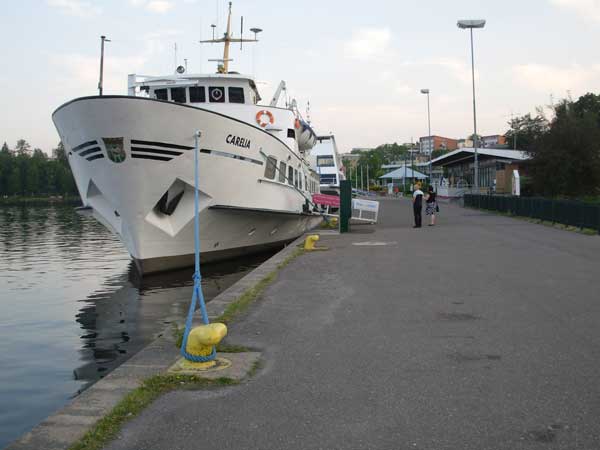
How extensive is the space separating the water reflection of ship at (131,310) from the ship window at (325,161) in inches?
998

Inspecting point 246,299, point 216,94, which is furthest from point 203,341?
point 216,94

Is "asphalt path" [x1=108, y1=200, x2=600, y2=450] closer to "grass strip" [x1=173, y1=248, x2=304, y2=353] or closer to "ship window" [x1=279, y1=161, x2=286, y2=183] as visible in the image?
"grass strip" [x1=173, y1=248, x2=304, y2=353]

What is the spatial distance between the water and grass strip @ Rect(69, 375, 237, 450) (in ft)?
4.58

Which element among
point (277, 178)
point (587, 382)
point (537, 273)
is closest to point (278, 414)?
point (587, 382)

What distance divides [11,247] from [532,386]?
23.0 metres

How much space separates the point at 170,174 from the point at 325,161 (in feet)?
96.9

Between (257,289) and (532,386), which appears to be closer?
(532,386)

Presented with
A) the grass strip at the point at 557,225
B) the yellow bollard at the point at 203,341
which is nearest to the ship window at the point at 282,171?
the grass strip at the point at 557,225

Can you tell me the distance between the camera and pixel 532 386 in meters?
4.77

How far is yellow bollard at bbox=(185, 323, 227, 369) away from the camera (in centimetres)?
524

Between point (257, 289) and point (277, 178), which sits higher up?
point (277, 178)

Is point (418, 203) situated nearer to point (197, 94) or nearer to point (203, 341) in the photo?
point (197, 94)

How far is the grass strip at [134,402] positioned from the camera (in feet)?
12.6

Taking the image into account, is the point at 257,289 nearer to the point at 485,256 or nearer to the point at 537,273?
the point at 537,273
